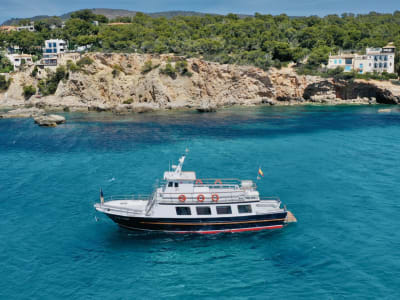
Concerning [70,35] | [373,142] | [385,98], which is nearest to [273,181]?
[373,142]

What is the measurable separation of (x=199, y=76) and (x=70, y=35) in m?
58.7

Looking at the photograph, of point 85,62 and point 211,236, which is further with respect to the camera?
point 85,62

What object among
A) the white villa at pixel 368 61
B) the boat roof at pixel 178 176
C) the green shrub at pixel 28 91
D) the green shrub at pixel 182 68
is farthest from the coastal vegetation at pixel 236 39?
the boat roof at pixel 178 176

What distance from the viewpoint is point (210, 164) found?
47.8 metres

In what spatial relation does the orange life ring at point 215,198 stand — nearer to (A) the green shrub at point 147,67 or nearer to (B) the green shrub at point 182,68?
(B) the green shrub at point 182,68

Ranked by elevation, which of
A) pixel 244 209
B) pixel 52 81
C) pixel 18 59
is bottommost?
pixel 244 209

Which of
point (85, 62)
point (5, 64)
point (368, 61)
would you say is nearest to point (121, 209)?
point (85, 62)

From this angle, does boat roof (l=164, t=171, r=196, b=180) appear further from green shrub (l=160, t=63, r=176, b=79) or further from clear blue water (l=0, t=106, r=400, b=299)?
green shrub (l=160, t=63, r=176, b=79)

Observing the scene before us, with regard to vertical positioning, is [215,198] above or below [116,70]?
below

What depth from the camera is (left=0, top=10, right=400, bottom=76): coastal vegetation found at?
367ft

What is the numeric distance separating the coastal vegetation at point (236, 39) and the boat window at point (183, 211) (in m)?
79.2

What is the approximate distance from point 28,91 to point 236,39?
67199mm

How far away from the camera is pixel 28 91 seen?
370ft

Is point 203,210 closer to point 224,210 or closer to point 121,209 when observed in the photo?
point 224,210
